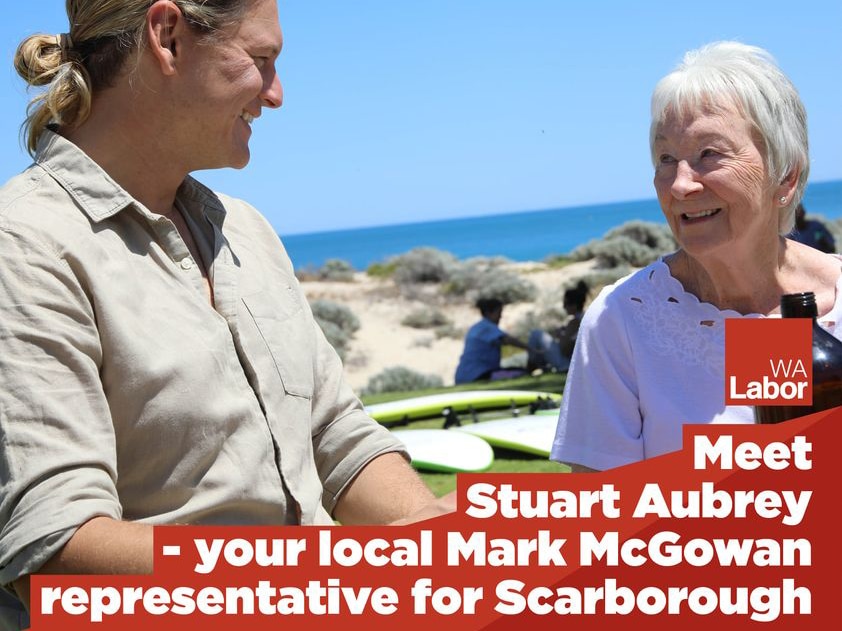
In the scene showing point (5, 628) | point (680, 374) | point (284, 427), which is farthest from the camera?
point (680, 374)

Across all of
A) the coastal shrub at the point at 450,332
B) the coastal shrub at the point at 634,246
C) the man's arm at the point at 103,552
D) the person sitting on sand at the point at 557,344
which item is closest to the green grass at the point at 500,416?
the person sitting on sand at the point at 557,344

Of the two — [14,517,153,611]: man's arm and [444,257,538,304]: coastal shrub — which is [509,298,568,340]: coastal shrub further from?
[14,517,153,611]: man's arm

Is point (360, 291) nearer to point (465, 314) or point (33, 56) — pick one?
point (465, 314)

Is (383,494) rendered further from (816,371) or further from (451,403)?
(451,403)

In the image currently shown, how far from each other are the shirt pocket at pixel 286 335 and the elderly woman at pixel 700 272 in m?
0.69

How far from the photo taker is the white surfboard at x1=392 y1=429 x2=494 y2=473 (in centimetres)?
675

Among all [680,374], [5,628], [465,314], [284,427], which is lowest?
[5,628]

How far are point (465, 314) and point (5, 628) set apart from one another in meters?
26.8

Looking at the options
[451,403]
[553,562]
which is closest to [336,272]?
[451,403]

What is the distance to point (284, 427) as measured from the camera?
2.16m

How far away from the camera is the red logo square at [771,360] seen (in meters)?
1.84

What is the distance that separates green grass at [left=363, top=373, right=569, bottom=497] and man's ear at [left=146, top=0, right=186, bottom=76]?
100 inches

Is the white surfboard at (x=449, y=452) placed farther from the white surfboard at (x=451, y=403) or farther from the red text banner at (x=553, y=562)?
the red text banner at (x=553, y=562)

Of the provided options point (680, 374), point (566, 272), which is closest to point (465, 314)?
point (566, 272)
